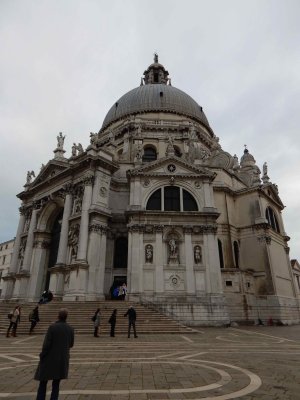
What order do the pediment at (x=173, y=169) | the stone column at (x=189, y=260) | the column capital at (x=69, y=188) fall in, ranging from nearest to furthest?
the stone column at (x=189, y=260)
the pediment at (x=173, y=169)
the column capital at (x=69, y=188)

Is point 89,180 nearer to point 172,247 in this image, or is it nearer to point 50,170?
point 50,170

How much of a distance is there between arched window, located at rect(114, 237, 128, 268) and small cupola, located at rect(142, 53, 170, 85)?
124ft

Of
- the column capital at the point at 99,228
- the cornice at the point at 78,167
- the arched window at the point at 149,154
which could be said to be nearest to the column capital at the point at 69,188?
the cornice at the point at 78,167

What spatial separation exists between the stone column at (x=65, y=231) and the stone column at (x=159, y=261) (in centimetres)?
876

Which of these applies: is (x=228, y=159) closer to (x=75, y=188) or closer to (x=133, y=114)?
(x=133, y=114)

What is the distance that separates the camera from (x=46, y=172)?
3550 centimetres

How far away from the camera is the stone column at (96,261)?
25312 mm

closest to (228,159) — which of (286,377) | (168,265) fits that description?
(168,265)

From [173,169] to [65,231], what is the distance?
12.1 m

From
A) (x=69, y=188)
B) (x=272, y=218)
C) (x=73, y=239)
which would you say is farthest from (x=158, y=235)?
(x=272, y=218)

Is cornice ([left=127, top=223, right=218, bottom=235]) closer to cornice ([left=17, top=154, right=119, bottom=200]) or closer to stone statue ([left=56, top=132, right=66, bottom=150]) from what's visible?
cornice ([left=17, top=154, right=119, bottom=200])

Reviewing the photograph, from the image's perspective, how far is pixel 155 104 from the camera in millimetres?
43688

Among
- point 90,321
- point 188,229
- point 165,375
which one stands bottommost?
point 165,375

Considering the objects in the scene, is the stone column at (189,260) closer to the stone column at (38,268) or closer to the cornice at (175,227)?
the cornice at (175,227)
